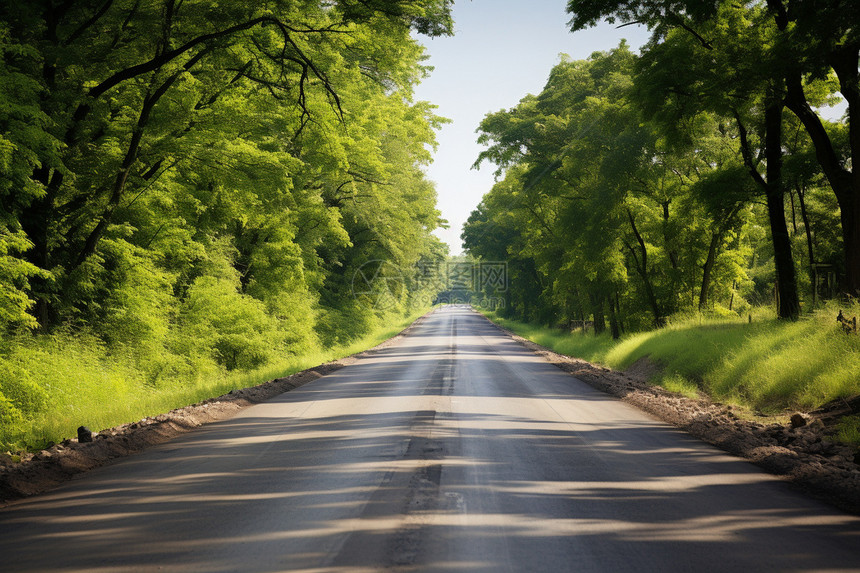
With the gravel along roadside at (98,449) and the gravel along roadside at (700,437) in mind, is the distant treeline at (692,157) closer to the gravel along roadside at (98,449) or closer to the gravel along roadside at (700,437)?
the gravel along roadside at (700,437)

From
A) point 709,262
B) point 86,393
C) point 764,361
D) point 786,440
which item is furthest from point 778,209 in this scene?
point 86,393

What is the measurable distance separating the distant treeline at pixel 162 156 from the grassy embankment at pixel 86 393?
1.11 feet

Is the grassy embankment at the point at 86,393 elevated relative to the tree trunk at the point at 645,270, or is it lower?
lower

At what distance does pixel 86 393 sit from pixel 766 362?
1458 cm

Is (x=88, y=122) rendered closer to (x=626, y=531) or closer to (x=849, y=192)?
(x=626, y=531)

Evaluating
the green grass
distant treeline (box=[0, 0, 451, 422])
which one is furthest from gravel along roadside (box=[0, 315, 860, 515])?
distant treeline (box=[0, 0, 451, 422])

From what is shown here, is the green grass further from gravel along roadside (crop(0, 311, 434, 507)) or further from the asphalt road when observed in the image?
gravel along roadside (crop(0, 311, 434, 507))

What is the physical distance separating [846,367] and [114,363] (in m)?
16.9

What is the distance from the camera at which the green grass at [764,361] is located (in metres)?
11.2

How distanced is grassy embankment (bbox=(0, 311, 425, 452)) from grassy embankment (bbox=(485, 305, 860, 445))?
12.0m

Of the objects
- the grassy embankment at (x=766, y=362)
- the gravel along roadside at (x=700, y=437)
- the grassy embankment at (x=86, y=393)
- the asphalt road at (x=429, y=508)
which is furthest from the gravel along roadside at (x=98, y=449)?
the grassy embankment at (x=766, y=362)

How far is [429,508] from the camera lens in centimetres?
582

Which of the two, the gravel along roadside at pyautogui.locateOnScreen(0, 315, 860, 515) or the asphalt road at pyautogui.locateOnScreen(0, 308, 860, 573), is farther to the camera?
the gravel along roadside at pyautogui.locateOnScreen(0, 315, 860, 515)

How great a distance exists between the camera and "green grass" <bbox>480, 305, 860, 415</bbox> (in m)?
11.2
